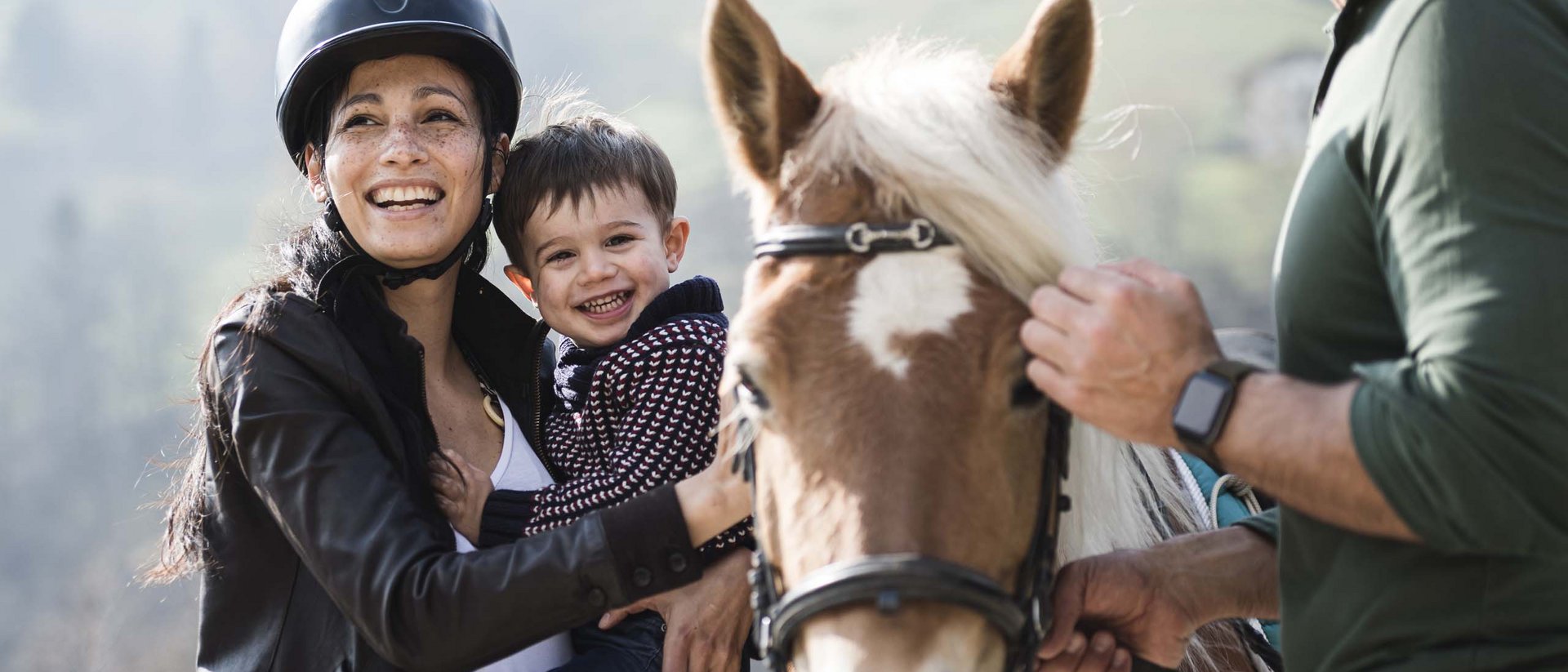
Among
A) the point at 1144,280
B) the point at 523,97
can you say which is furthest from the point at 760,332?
the point at 523,97

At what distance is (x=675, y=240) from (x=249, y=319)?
1.35 m

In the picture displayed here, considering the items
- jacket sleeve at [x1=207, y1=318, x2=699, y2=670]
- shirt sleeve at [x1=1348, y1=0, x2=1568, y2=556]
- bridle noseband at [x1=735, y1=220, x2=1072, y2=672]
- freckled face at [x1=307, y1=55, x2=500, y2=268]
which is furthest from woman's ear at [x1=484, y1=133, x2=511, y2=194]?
shirt sleeve at [x1=1348, y1=0, x2=1568, y2=556]

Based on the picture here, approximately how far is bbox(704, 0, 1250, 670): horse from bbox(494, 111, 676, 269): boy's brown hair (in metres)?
1.18

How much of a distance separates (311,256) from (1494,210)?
2.55 meters

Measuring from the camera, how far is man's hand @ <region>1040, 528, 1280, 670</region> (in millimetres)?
2016

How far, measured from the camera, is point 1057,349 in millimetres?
1666

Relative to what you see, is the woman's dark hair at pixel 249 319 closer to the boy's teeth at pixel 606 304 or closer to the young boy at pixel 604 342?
the young boy at pixel 604 342

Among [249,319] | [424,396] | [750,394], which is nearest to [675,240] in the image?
[424,396]

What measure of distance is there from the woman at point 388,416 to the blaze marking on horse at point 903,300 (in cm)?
61

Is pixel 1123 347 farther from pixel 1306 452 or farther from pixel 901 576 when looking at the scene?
pixel 901 576

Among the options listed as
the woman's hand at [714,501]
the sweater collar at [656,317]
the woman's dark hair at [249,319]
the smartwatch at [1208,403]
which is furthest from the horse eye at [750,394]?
the woman's dark hair at [249,319]

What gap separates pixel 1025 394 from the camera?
5.82 feet

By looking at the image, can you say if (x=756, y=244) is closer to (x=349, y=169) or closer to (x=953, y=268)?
(x=953, y=268)

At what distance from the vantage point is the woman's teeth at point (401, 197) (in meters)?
2.95
